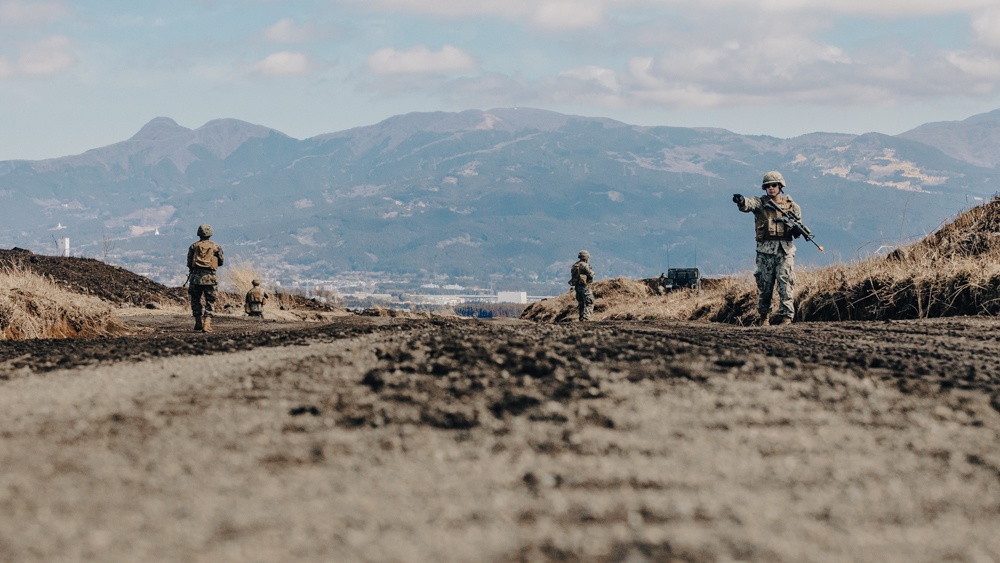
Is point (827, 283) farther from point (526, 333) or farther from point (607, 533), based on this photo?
point (607, 533)

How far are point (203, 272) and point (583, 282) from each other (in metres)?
9.79

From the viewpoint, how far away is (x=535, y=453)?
5641 millimetres

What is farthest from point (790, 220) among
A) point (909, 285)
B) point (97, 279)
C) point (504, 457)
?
point (97, 279)

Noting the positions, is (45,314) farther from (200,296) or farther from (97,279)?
(97,279)

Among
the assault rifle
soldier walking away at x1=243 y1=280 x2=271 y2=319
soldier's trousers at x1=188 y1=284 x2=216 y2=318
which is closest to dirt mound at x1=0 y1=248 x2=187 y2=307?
soldier walking away at x1=243 y1=280 x2=271 y2=319

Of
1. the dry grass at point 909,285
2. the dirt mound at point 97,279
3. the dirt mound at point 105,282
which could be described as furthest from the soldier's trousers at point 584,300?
the dirt mound at point 97,279

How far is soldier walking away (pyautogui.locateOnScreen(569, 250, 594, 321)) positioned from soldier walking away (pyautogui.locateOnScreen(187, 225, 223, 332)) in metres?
8.86

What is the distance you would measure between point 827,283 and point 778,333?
6497 mm

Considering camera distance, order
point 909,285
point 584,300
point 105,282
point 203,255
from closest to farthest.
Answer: point 909,285 → point 203,255 → point 584,300 → point 105,282

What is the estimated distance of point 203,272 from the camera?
774 inches

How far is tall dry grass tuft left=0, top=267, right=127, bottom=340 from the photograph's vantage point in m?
14.6

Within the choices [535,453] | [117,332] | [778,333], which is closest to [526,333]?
[778,333]

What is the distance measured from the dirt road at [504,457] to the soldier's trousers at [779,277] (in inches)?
298

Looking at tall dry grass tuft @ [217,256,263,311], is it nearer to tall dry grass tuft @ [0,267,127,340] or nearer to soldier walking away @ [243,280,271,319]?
soldier walking away @ [243,280,271,319]
